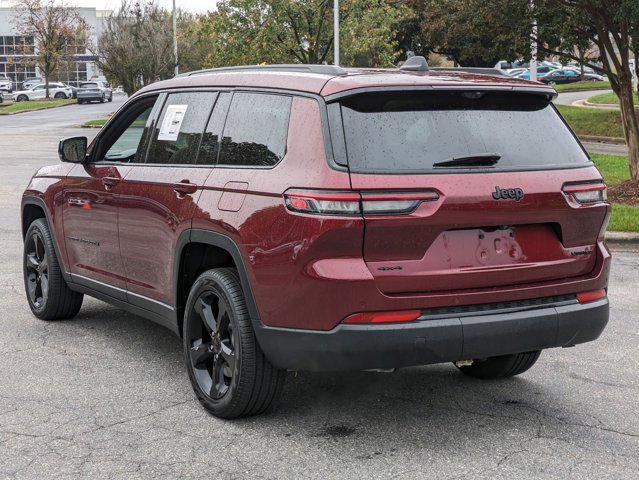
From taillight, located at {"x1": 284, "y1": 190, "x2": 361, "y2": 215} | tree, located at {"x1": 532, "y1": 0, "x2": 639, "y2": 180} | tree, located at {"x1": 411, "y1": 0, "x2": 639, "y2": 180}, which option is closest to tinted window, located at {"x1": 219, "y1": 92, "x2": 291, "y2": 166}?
taillight, located at {"x1": 284, "y1": 190, "x2": 361, "y2": 215}

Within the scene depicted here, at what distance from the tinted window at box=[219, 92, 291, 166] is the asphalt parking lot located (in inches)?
52.1

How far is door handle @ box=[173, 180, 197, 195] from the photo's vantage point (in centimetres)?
513

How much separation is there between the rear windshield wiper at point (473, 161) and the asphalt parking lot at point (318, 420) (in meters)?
1.30

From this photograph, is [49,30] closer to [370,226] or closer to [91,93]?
[91,93]

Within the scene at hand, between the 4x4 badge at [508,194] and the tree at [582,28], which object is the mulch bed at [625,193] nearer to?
the tree at [582,28]

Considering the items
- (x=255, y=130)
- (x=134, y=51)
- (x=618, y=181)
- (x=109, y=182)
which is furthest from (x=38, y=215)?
(x=134, y=51)

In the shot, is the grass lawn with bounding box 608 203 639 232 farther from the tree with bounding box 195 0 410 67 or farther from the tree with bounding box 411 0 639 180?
the tree with bounding box 195 0 410 67

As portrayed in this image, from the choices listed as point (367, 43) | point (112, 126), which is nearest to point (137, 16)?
point (367, 43)

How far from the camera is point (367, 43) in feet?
113

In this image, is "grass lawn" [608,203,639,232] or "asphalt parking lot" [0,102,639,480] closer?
"asphalt parking lot" [0,102,639,480]

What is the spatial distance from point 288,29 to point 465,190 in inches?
1202

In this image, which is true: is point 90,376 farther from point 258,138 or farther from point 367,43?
point 367,43

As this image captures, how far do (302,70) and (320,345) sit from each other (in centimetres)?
144

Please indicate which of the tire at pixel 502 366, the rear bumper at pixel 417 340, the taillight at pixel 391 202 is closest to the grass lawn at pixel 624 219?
the tire at pixel 502 366
